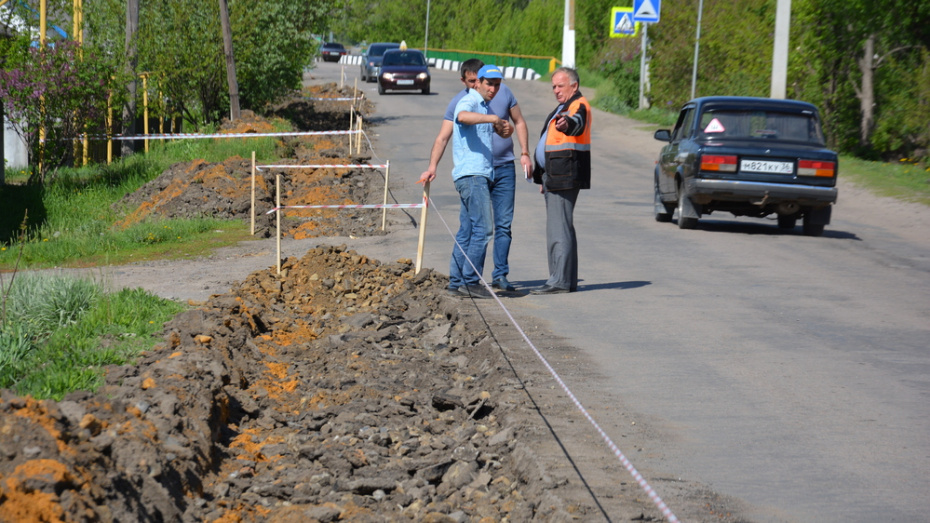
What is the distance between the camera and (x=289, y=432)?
6133 millimetres

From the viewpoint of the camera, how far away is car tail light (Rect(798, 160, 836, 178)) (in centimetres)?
1333

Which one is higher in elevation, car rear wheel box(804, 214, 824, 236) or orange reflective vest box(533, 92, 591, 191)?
orange reflective vest box(533, 92, 591, 191)

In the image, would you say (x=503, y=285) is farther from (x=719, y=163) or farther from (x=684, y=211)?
(x=684, y=211)

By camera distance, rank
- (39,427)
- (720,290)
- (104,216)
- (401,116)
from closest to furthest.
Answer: (39,427), (720,290), (104,216), (401,116)

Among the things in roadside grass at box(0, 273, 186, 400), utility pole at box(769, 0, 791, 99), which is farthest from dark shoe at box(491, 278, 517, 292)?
utility pole at box(769, 0, 791, 99)

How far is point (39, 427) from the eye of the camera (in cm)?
420

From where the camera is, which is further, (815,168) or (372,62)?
(372,62)

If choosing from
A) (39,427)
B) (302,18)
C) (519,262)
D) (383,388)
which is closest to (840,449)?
(383,388)

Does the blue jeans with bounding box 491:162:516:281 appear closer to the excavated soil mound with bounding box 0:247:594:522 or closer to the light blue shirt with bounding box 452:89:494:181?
the light blue shirt with bounding box 452:89:494:181

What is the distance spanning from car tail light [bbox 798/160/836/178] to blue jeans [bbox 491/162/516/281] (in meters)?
5.60

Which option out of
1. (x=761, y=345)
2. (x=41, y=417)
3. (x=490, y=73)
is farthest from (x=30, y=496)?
(x=490, y=73)

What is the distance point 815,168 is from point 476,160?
6.19m

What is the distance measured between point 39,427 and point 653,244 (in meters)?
9.83

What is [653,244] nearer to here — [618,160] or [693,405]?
[693,405]
